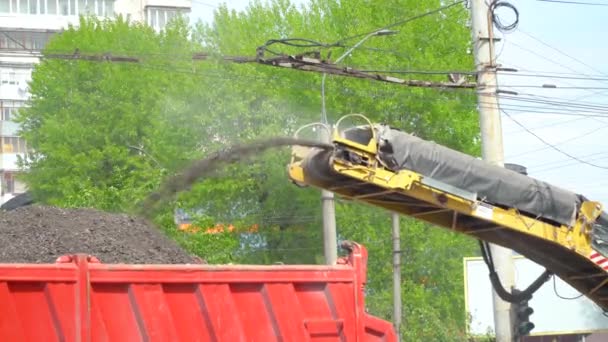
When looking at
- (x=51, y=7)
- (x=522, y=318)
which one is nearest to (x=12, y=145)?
(x=51, y=7)

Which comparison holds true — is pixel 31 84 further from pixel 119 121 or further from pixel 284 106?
pixel 284 106

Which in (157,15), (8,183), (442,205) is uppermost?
(157,15)

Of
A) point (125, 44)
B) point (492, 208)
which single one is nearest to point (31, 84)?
point (125, 44)

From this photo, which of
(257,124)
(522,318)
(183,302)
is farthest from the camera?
(257,124)

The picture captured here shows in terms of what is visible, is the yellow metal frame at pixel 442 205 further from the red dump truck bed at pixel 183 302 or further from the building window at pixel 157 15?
the building window at pixel 157 15

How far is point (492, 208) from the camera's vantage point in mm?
11906

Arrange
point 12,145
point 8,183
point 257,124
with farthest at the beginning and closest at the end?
point 12,145 → point 8,183 → point 257,124

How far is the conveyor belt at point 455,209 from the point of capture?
11.2 metres

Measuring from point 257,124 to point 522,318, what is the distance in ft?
61.3

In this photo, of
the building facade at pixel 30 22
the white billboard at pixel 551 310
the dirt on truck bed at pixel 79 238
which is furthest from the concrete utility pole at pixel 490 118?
the building facade at pixel 30 22

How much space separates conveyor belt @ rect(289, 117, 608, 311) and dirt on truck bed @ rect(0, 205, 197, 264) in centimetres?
166

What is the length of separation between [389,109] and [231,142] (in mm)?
6187

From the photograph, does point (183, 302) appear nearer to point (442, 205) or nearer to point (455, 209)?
point (442, 205)

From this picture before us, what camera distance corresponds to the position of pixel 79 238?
393 inches
